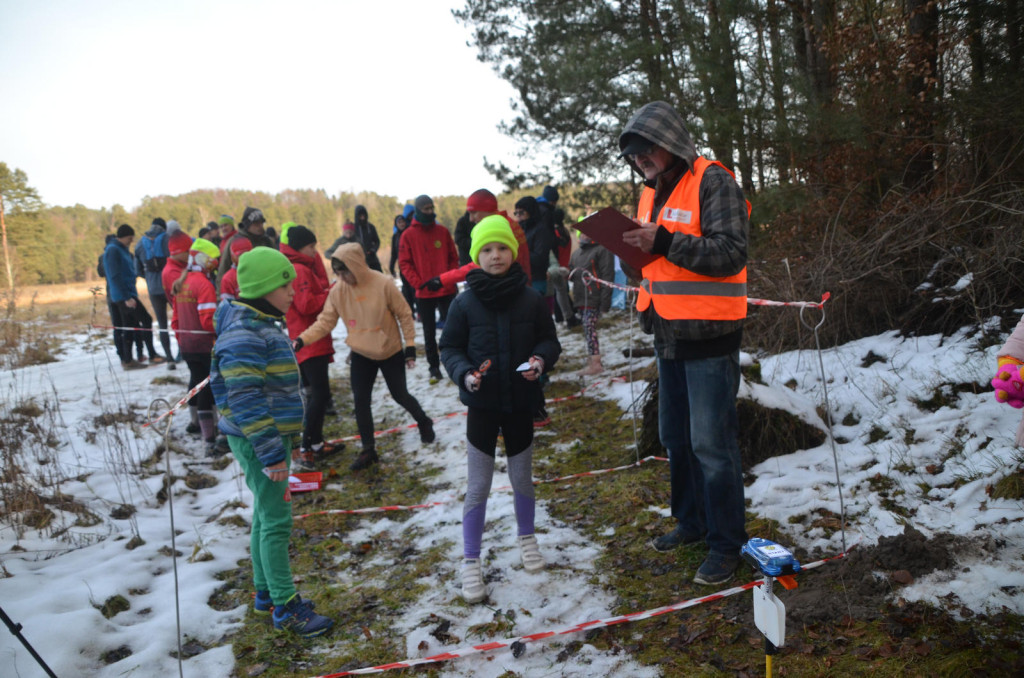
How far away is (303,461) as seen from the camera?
19.7ft

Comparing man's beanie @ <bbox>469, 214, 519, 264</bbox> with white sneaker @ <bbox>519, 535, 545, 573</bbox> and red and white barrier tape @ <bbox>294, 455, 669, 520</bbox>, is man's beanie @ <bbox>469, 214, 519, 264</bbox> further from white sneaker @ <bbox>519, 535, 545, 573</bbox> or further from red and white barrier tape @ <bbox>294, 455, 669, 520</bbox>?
red and white barrier tape @ <bbox>294, 455, 669, 520</bbox>

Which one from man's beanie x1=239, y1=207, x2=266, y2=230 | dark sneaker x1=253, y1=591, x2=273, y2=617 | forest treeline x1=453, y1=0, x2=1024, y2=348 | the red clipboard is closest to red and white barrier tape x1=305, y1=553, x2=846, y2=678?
dark sneaker x1=253, y1=591, x2=273, y2=617

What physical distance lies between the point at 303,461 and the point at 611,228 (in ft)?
14.2

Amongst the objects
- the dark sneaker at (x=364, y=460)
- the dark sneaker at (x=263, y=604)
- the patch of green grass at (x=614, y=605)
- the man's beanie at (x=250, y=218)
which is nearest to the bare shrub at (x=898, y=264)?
the patch of green grass at (x=614, y=605)

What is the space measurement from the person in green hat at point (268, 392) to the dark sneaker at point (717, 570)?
6.49 feet

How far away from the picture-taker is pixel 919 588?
2645 mm

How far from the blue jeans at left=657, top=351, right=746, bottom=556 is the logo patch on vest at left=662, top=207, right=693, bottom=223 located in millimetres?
679

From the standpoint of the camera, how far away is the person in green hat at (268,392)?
3.16m

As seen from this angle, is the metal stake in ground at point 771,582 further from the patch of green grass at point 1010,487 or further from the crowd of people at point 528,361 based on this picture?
the patch of green grass at point 1010,487

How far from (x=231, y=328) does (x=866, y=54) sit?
249 inches

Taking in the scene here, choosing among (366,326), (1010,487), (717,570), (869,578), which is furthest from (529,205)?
(869,578)

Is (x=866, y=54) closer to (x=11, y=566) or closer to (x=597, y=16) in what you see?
(x=597, y=16)

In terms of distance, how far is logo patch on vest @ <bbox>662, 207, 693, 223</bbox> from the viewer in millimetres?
2934

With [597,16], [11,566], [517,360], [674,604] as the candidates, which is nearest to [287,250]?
[11,566]
